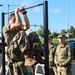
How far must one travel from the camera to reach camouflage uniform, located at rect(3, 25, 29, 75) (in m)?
5.41

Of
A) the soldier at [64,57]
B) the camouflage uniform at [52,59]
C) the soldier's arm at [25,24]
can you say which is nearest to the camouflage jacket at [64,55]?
the soldier at [64,57]

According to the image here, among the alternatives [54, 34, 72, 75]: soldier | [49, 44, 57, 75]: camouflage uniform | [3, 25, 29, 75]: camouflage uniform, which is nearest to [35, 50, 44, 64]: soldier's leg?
[3, 25, 29, 75]: camouflage uniform

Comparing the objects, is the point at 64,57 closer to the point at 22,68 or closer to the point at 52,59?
the point at 52,59

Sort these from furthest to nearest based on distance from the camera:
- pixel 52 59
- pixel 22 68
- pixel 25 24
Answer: pixel 52 59 < pixel 22 68 < pixel 25 24

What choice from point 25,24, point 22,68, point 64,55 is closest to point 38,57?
point 22,68

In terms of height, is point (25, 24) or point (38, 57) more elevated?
point (25, 24)

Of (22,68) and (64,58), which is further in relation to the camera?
(64,58)

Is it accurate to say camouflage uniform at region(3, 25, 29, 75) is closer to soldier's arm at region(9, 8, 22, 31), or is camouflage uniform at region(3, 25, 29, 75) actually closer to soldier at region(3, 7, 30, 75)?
soldier at region(3, 7, 30, 75)

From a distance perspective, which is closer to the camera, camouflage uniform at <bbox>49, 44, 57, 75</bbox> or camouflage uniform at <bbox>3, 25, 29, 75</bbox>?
camouflage uniform at <bbox>3, 25, 29, 75</bbox>

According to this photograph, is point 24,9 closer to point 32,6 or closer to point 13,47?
point 32,6

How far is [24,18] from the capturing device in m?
5.32

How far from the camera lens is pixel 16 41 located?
18.1 feet

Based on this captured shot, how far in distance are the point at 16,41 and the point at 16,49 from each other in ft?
0.50

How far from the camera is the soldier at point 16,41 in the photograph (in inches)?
213
